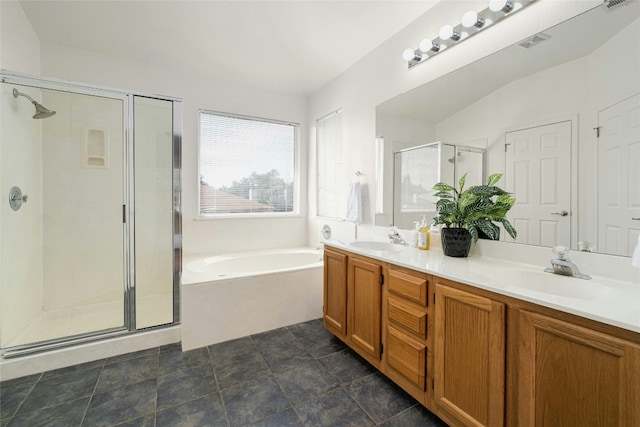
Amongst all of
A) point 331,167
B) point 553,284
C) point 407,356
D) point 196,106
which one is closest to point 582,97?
point 553,284

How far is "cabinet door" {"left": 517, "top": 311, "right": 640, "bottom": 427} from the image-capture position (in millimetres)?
787

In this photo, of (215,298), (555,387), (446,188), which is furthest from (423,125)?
(215,298)

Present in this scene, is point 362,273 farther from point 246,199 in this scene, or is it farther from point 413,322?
point 246,199

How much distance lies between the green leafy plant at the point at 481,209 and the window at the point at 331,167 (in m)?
1.39

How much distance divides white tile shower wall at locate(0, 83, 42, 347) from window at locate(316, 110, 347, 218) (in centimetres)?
257

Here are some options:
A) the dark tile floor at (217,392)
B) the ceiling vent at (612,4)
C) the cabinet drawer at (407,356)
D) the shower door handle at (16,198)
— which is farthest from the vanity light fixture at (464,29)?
the shower door handle at (16,198)

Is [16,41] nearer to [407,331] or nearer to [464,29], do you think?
[464,29]

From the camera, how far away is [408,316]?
1482 mm

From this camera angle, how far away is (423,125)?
2.04m

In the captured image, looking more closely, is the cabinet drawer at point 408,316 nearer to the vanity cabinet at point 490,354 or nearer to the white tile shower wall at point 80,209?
the vanity cabinet at point 490,354

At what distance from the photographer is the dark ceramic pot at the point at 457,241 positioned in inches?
64.5

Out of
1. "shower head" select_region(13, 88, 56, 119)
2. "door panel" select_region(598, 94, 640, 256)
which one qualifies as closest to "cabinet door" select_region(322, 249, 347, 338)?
"door panel" select_region(598, 94, 640, 256)

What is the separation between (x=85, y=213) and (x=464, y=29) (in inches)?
138

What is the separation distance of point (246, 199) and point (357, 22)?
86.6 inches
